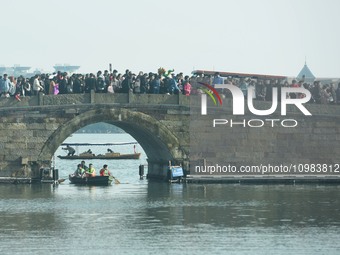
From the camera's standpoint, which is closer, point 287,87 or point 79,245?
point 79,245

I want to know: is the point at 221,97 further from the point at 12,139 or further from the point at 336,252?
the point at 336,252

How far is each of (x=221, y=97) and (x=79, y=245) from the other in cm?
2758

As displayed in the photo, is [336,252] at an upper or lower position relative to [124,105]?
lower

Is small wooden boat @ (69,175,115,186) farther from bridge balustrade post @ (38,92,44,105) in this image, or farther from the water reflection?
bridge balustrade post @ (38,92,44,105)

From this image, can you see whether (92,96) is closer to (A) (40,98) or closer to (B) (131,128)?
(A) (40,98)

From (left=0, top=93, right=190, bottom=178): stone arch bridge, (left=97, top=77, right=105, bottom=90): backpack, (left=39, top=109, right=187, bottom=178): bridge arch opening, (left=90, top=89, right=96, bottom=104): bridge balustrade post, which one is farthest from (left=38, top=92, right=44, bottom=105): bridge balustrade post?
(left=97, top=77, right=105, bottom=90): backpack

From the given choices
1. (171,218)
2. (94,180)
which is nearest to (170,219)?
(171,218)

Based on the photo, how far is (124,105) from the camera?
75.8m

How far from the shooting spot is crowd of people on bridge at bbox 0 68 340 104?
7488cm

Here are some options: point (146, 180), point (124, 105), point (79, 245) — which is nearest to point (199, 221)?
point (79, 245)

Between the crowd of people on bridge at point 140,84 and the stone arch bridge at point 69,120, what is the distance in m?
0.80

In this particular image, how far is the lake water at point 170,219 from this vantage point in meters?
50.8

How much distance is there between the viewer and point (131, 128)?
80188 mm

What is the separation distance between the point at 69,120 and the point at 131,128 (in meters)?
6.18
